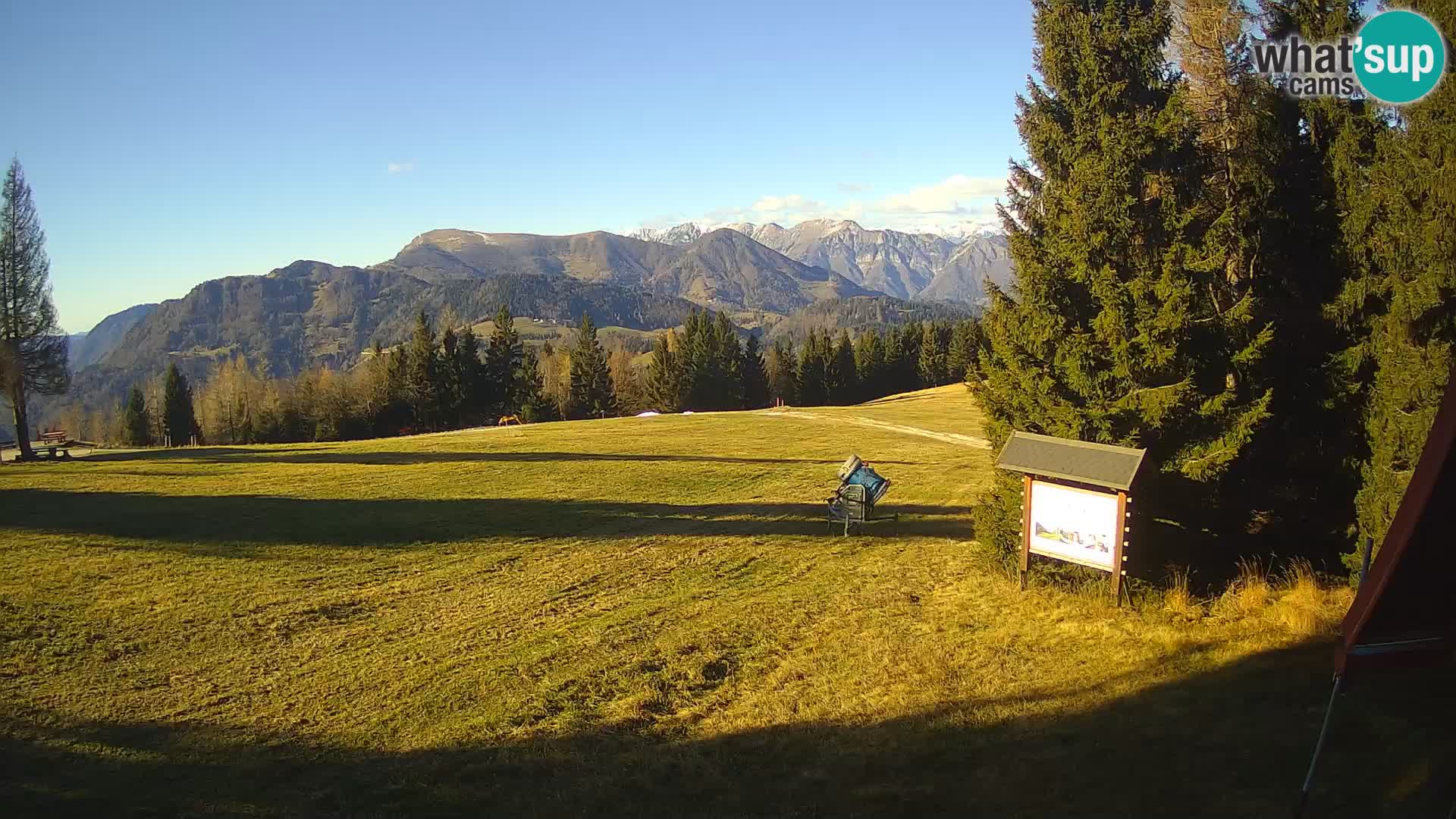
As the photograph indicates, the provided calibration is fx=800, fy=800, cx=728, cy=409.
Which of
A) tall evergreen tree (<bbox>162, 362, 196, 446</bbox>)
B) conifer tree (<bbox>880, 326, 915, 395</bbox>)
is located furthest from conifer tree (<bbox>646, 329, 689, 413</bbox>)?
tall evergreen tree (<bbox>162, 362, 196, 446</bbox>)

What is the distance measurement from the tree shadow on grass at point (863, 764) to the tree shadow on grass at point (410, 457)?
22.5 m

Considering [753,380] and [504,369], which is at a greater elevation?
[504,369]

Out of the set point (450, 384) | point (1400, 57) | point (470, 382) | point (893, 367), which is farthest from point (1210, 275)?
point (893, 367)

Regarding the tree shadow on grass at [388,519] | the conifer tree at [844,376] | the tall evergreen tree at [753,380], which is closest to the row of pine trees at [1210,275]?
the tree shadow on grass at [388,519]

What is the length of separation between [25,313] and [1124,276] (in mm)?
43051

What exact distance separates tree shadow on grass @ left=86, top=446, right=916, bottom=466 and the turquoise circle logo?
21019 millimetres

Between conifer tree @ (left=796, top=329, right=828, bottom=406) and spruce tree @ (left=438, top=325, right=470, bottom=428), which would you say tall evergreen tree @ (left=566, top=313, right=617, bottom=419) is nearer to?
spruce tree @ (left=438, top=325, right=470, bottom=428)

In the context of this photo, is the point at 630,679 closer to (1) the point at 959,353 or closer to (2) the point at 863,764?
(2) the point at 863,764

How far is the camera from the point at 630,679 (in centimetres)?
1111

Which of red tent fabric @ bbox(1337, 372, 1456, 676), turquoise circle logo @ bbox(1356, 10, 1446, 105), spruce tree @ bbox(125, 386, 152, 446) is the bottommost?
spruce tree @ bbox(125, 386, 152, 446)

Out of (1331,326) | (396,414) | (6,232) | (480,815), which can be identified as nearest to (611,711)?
(480,815)

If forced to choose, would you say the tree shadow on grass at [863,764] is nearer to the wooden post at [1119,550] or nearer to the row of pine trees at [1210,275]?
the wooden post at [1119,550]

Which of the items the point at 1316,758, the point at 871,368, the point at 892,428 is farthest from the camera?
the point at 871,368

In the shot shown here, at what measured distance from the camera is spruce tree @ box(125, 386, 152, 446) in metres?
81.0
